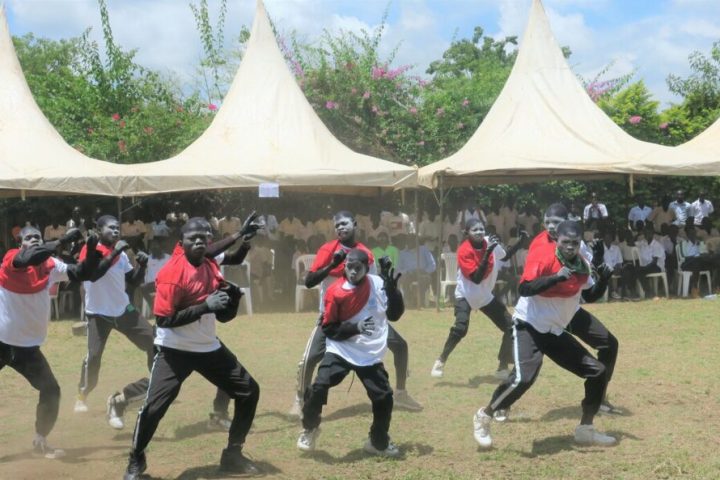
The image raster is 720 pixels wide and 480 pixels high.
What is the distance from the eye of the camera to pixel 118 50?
2548 centimetres

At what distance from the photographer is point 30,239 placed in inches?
283

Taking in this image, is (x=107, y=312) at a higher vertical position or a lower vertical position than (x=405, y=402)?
higher

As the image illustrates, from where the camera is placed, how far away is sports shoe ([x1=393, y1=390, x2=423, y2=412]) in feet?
27.9

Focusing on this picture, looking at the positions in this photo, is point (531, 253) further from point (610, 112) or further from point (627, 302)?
point (610, 112)

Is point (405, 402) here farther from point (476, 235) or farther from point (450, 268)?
point (450, 268)

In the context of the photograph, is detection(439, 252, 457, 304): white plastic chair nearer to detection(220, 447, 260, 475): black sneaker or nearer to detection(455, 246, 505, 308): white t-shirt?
detection(455, 246, 505, 308): white t-shirt

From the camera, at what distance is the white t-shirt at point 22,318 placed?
23.2 ft

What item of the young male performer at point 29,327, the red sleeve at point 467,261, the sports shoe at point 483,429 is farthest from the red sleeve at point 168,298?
the red sleeve at point 467,261

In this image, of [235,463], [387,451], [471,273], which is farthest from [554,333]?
[235,463]

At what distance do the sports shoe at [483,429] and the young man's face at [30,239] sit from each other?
3.61 metres

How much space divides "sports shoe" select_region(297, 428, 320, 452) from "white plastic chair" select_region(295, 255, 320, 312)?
9.16 m

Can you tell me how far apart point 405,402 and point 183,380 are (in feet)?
9.04

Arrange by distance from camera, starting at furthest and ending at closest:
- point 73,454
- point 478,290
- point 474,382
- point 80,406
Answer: point 474,382
point 478,290
point 80,406
point 73,454

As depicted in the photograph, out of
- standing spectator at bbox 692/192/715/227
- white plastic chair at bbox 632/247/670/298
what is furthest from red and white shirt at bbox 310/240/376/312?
standing spectator at bbox 692/192/715/227
